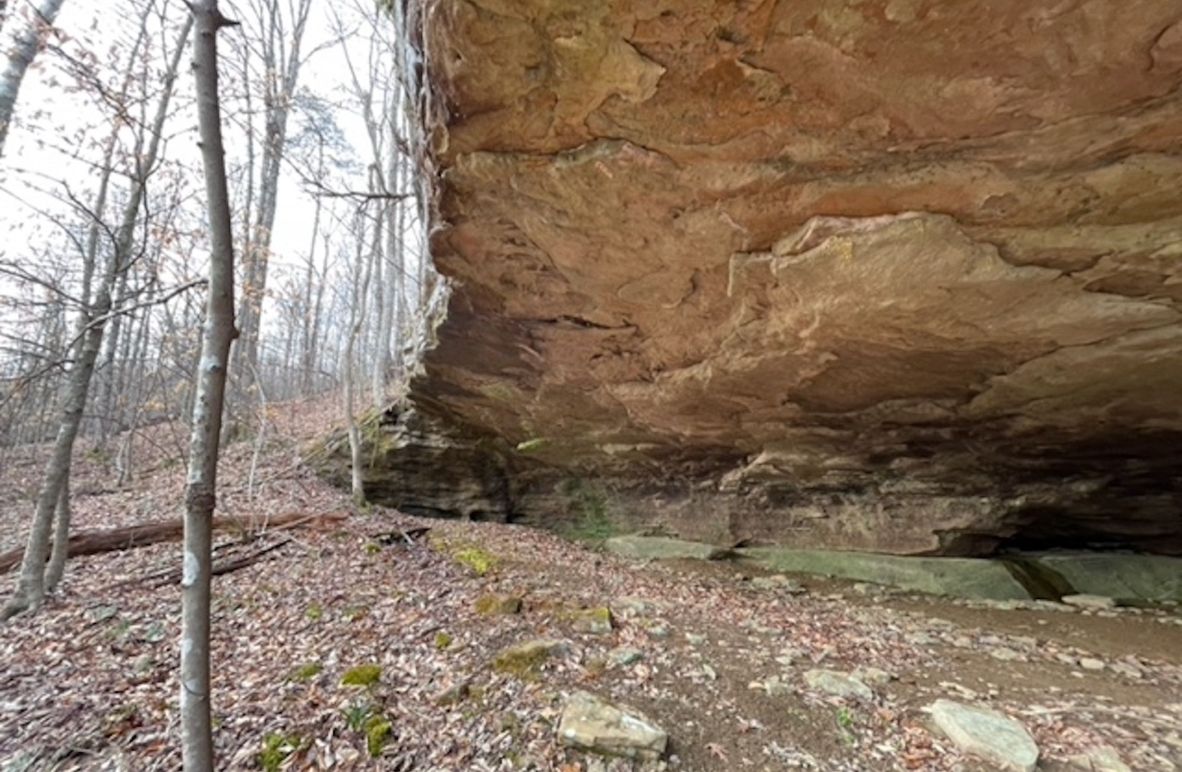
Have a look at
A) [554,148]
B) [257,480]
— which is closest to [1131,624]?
[554,148]

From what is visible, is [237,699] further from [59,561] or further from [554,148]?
[554,148]

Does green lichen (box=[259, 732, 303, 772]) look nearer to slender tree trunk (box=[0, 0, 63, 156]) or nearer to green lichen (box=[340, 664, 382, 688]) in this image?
green lichen (box=[340, 664, 382, 688])

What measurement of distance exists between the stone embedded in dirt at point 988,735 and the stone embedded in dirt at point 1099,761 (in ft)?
0.68

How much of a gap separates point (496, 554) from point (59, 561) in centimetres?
489

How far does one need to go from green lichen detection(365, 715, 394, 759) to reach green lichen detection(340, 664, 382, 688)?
1.55 ft

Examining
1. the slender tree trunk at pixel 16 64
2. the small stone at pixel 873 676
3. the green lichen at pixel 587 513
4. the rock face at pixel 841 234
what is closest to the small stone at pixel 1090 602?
the rock face at pixel 841 234

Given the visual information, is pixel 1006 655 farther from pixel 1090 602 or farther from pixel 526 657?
pixel 526 657

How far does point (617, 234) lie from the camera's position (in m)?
4.56

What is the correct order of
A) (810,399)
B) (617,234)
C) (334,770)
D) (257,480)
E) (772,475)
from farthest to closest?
(257,480), (772,475), (810,399), (617,234), (334,770)

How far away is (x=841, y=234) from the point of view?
4023 mm

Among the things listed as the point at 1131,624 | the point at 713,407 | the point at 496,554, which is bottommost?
the point at 1131,624

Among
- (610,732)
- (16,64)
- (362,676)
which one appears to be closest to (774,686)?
(610,732)

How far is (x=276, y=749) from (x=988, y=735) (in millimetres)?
4546

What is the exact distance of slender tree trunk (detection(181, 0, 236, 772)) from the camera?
283 centimetres
